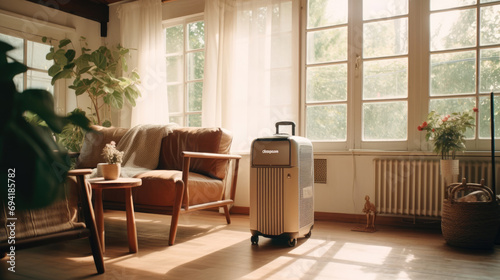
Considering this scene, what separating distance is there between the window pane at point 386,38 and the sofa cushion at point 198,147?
1.42 metres

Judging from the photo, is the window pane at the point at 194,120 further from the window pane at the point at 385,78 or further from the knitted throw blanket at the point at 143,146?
the window pane at the point at 385,78

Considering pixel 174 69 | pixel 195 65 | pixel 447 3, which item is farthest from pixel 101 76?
pixel 447 3

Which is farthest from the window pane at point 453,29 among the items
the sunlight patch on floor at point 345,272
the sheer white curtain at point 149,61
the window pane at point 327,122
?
the sheer white curtain at point 149,61

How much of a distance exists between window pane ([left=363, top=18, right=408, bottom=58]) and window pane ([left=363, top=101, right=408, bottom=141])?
1.42 feet

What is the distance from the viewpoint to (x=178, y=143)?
3.46m

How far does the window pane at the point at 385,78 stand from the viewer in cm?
332

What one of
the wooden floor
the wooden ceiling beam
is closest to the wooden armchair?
the wooden floor

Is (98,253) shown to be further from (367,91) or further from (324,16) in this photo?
(324,16)

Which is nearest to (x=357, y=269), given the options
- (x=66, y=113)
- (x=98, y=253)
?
(x=98, y=253)

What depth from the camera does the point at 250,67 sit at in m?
3.84

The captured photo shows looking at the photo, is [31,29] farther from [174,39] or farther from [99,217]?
[99,217]

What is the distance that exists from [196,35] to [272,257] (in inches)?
109

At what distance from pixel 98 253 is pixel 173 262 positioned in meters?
0.42

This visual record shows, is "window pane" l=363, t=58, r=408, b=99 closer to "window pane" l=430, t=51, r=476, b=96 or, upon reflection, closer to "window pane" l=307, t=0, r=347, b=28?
"window pane" l=430, t=51, r=476, b=96
